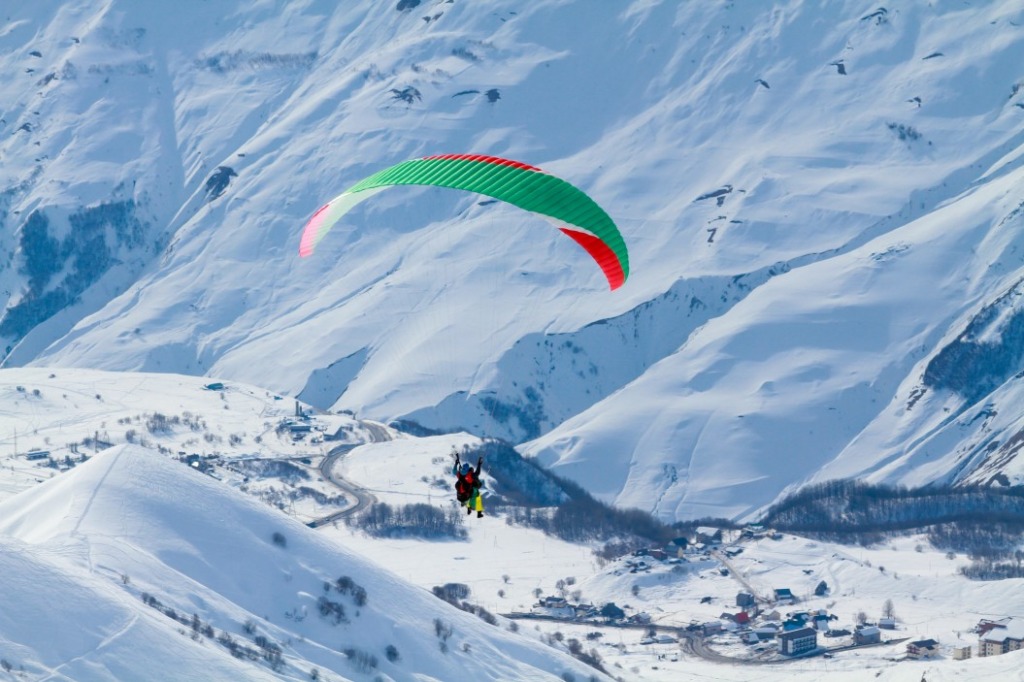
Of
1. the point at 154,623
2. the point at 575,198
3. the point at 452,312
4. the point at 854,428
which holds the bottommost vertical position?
the point at 154,623

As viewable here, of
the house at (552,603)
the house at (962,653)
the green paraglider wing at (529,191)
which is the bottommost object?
the house at (962,653)

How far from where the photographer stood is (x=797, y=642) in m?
111

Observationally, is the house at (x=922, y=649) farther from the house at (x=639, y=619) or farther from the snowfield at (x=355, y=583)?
the house at (x=639, y=619)

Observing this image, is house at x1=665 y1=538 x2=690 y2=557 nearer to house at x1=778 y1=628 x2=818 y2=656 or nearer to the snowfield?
the snowfield

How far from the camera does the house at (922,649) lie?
350 feet

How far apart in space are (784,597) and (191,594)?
37001 millimetres

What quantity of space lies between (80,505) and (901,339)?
8202 cm

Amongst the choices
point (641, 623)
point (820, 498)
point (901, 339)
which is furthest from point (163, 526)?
point (901, 339)

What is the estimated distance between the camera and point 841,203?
19188cm

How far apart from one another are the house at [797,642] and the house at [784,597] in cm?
1033

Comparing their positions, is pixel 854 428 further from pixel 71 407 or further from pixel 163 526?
pixel 163 526

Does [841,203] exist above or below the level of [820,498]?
above

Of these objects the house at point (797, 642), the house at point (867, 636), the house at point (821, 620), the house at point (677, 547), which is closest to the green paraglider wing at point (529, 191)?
the house at point (797, 642)

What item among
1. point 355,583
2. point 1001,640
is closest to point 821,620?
point 1001,640
